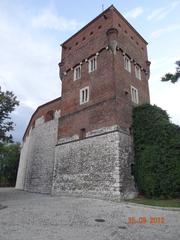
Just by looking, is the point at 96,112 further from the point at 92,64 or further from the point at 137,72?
the point at 137,72

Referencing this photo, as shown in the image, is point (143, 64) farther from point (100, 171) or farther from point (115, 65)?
point (100, 171)

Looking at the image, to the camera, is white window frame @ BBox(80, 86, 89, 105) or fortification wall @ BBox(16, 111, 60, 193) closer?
white window frame @ BBox(80, 86, 89, 105)

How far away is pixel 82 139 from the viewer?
1638 cm

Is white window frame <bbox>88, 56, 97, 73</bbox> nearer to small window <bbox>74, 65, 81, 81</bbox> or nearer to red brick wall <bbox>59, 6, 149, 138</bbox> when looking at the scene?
red brick wall <bbox>59, 6, 149, 138</bbox>

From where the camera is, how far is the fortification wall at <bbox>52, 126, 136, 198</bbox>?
1346cm

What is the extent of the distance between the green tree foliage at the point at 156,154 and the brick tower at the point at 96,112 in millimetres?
729

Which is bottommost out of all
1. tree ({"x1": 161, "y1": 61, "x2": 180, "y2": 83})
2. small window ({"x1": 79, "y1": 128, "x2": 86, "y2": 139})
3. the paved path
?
the paved path

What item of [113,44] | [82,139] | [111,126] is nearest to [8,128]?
[82,139]

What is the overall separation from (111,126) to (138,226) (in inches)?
328

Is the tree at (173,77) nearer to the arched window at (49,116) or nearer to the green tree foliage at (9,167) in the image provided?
the arched window at (49,116)

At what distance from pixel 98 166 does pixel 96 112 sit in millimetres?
4212

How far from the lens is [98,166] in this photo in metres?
14.4

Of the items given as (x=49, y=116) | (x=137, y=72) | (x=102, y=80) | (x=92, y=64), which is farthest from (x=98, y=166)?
(x=49, y=116)
